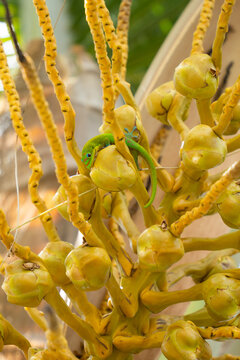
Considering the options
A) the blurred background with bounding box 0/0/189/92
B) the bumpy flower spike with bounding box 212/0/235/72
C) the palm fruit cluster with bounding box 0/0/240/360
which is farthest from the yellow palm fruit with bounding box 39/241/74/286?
the blurred background with bounding box 0/0/189/92

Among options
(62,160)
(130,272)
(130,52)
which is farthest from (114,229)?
(130,52)

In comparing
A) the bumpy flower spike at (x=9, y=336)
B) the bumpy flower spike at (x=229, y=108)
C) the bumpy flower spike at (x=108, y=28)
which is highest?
the bumpy flower spike at (x=108, y=28)

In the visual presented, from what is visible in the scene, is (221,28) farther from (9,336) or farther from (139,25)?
(139,25)

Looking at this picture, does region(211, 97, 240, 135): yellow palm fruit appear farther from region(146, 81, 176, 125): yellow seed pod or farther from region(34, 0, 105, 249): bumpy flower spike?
region(34, 0, 105, 249): bumpy flower spike

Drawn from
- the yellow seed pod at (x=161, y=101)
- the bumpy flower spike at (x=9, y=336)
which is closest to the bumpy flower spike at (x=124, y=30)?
the yellow seed pod at (x=161, y=101)

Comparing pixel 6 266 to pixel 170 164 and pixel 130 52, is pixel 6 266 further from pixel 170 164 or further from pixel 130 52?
pixel 130 52

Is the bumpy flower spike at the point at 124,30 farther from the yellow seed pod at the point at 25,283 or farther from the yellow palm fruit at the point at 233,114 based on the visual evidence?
the yellow seed pod at the point at 25,283
